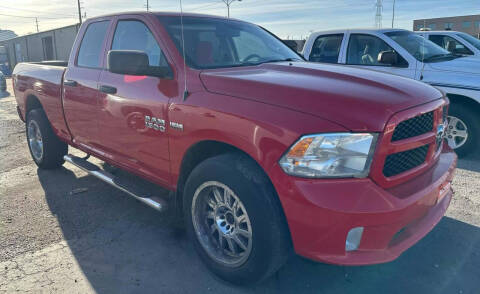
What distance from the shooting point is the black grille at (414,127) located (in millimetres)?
2270

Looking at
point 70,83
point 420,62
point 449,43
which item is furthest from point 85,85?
point 449,43

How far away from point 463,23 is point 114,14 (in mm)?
50336

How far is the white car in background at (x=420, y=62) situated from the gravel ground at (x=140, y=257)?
4.65ft

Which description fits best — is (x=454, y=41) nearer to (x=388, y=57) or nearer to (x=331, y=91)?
(x=388, y=57)

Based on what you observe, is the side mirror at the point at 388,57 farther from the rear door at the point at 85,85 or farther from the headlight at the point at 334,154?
the headlight at the point at 334,154

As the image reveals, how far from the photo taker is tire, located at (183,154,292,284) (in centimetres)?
230

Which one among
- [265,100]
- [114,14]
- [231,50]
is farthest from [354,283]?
[114,14]

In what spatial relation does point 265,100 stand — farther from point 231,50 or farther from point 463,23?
point 463,23

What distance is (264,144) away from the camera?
89.0 inches

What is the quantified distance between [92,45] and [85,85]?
56 centimetres

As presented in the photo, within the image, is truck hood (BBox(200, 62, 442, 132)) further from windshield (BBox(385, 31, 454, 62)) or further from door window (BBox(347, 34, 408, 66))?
door window (BBox(347, 34, 408, 66))

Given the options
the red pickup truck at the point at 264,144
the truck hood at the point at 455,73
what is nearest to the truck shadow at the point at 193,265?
the red pickup truck at the point at 264,144

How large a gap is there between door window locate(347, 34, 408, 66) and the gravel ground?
9.52ft

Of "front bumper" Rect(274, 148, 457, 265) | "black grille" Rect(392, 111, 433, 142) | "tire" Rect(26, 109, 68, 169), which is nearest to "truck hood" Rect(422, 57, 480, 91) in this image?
"black grille" Rect(392, 111, 433, 142)
